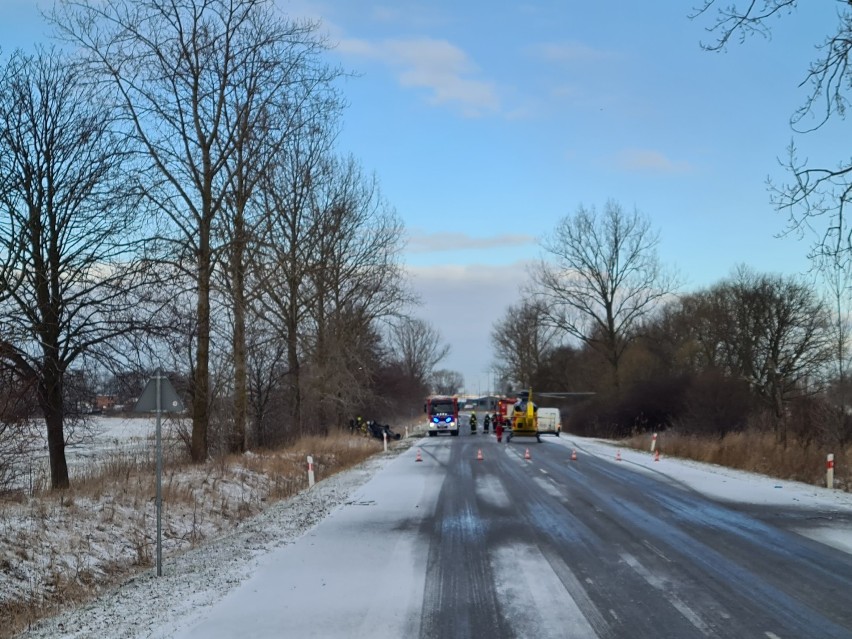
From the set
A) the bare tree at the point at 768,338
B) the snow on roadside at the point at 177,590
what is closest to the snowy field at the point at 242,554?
the snow on roadside at the point at 177,590

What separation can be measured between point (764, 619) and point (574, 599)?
185 centimetres

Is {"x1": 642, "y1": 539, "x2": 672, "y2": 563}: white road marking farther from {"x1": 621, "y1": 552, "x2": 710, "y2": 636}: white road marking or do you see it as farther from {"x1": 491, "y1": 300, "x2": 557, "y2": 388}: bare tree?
{"x1": 491, "y1": 300, "x2": 557, "y2": 388}: bare tree

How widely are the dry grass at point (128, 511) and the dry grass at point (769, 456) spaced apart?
13.8 m

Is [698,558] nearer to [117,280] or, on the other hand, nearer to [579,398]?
[117,280]

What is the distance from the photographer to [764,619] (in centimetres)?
756

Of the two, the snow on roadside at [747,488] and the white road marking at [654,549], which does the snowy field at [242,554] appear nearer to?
the snow on roadside at [747,488]

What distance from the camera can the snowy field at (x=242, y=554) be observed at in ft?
26.3

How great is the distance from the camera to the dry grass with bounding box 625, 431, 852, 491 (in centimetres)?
2123

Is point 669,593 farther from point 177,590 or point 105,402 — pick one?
point 105,402

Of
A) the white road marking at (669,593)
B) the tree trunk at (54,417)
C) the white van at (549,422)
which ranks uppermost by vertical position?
the tree trunk at (54,417)

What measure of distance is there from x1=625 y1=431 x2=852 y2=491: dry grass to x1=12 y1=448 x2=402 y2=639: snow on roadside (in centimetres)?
1377

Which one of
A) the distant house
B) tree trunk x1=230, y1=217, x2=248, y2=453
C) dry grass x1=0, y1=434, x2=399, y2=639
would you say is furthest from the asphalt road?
tree trunk x1=230, y1=217, x2=248, y2=453

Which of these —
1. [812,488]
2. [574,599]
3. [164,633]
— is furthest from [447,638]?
[812,488]

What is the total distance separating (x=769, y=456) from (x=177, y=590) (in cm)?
2059
